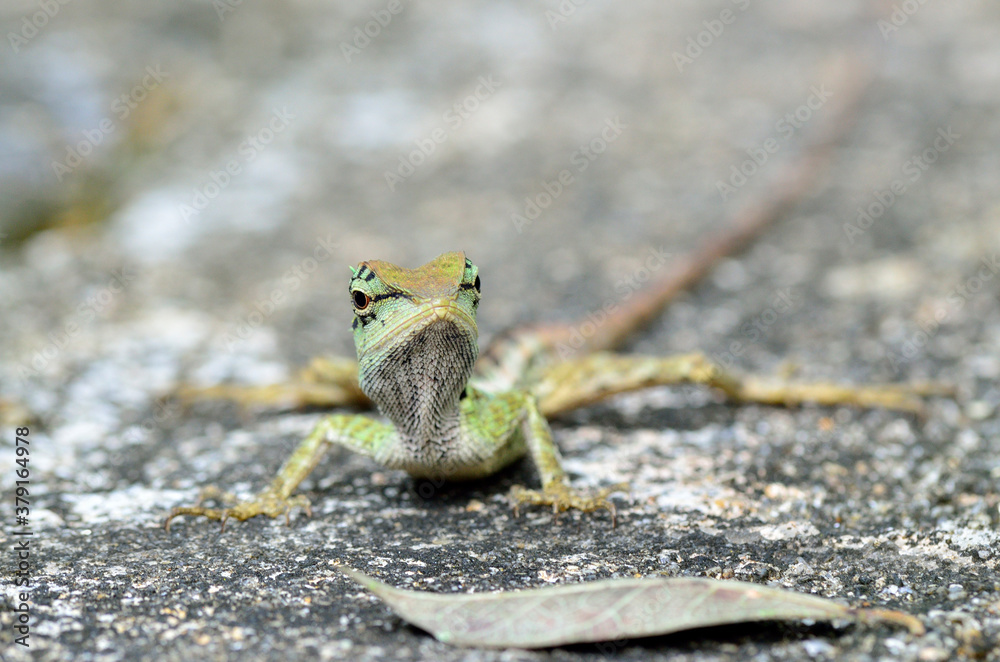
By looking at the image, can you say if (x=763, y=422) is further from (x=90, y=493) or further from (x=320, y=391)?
(x=90, y=493)

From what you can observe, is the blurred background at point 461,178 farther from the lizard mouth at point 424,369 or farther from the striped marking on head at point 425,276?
the striped marking on head at point 425,276

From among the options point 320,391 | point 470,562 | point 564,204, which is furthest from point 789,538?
point 564,204

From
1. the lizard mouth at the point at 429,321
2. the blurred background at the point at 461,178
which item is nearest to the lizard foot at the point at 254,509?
the blurred background at the point at 461,178

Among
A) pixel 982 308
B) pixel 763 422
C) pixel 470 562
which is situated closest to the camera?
pixel 470 562

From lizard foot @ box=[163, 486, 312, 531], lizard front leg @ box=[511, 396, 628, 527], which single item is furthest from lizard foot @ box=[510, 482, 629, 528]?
lizard foot @ box=[163, 486, 312, 531]

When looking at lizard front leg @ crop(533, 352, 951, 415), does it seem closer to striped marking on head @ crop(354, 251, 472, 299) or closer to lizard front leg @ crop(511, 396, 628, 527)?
lizard front leg @ crop(511, 396, 628, 527)

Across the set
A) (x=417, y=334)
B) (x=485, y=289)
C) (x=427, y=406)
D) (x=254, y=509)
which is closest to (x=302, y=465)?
(x=254, y=509)

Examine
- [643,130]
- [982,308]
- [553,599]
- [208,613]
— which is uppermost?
[643,130]
